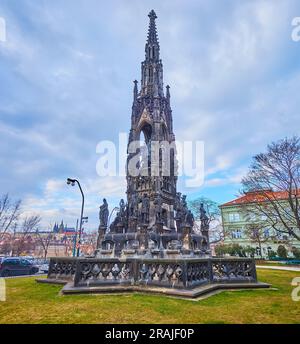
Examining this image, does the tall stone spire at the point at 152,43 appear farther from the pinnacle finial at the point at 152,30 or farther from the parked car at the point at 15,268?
the parked car at the point at 15,268

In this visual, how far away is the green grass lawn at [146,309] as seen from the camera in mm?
4328

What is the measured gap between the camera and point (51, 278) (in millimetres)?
9492

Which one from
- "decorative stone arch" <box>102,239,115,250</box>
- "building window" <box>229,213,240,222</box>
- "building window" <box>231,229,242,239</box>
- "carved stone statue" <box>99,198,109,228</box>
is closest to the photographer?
"decorative stone arch" <box>102,239,115,250</box>

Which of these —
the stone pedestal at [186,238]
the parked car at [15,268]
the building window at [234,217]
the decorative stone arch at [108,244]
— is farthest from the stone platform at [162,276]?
the building window at [234,217]

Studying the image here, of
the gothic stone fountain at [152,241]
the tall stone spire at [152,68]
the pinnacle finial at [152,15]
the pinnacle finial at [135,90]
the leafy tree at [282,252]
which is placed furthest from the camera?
the leafy tree at [282,252]

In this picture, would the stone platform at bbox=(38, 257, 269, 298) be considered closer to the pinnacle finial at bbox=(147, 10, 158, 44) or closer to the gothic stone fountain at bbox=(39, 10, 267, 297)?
the gothic stone fountain at bbox=(39, 10, 267, 297)

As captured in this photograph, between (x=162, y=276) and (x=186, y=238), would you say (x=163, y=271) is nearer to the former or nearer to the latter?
(x=162, y=276)

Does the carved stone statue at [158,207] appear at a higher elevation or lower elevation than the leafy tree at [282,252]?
higher

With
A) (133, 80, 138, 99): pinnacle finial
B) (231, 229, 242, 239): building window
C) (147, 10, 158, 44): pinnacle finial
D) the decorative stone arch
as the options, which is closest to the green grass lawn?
the decorative stone arch

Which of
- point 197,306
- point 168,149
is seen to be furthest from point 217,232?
point 197,306

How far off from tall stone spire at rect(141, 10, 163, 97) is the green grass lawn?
18.1 meters

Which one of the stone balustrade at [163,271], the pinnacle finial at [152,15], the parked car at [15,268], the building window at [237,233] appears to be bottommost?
the parked car at [15,268]

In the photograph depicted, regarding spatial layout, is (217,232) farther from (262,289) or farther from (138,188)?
(262,289)

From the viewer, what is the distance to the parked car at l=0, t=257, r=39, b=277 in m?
16.4
